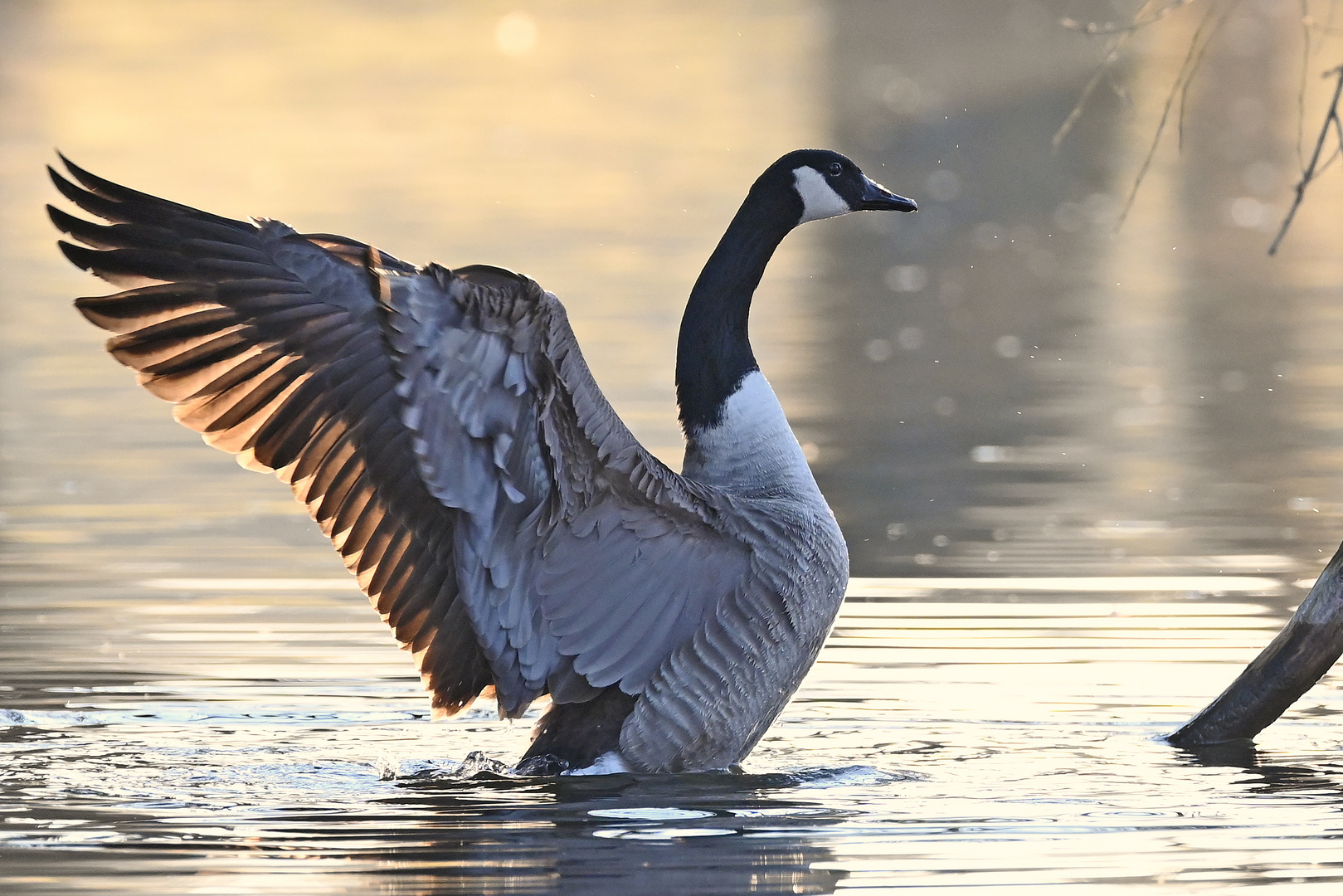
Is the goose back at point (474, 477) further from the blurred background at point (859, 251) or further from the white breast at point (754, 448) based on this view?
the blurred background at point (859, 251)

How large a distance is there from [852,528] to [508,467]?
4.77m

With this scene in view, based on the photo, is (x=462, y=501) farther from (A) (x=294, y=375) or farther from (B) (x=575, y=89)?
(B) (x=575, y=89)

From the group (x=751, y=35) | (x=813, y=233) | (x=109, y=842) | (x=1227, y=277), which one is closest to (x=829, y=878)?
(x=109, y=842)

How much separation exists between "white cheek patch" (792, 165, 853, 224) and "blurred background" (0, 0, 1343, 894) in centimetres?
124

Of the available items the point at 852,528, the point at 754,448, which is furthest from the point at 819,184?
the point at 852,528

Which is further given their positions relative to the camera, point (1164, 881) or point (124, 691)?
point (124, 691)

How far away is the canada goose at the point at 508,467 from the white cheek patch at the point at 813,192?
0.23 metres

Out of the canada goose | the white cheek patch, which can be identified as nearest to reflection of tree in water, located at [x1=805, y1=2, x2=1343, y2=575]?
the white cheek patch

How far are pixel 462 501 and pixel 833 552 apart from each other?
56.3 inches

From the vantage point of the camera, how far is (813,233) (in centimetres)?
2664

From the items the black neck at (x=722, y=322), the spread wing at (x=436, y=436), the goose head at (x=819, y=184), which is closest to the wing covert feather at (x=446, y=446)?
the spread wing at (x=436, y=436)

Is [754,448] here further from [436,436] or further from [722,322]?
[436,436]

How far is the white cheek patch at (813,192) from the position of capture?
8172 mm

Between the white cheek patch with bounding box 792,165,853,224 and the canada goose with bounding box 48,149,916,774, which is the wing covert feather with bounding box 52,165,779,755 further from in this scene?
the white cheek patch with bounding box 792,165,853,224
